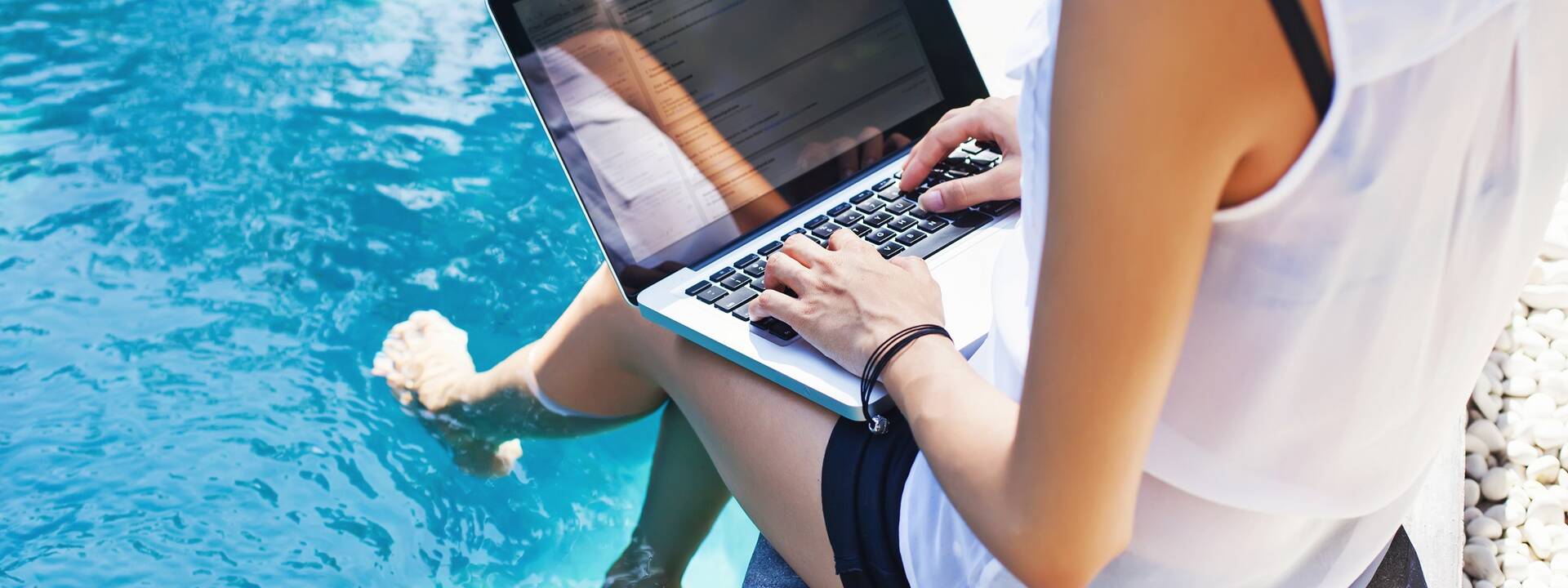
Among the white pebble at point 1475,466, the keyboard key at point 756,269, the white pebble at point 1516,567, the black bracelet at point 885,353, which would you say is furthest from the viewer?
the white pebble at point 1475,466

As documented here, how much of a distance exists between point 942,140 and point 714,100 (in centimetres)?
23

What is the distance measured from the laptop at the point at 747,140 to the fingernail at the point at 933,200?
0.01m

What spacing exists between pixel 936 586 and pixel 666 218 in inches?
16.7

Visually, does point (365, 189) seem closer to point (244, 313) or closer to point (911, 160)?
point (244, 313)

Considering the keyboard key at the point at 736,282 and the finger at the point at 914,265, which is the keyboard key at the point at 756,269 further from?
the finger at the point at 914,265

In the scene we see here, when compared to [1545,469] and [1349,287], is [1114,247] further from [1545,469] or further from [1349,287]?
[1545,469]

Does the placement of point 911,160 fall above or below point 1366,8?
below

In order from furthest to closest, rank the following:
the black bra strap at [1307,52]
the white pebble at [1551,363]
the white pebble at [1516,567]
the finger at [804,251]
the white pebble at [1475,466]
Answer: the white pebble at [1551,363]
the white pebble at [1475,466]
the white pebble at [1516,567]
the finger at [804,251]
the black bra strap at [1307,52]

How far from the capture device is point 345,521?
149cm

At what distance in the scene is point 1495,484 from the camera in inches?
58.8

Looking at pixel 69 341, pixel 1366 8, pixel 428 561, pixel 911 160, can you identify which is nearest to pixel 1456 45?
pixel 1366 8

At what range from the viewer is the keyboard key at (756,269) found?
1054 millimetres

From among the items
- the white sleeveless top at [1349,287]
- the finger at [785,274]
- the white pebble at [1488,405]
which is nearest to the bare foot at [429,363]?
the finger at [785,274]

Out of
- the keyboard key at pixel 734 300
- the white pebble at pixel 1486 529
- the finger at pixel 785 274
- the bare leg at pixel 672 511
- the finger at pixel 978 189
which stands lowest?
the white pebble at pixel 1486 529
